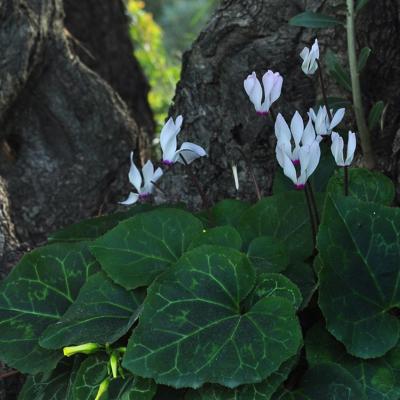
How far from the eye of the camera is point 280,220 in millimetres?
2289

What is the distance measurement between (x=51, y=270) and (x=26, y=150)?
114 centimetres

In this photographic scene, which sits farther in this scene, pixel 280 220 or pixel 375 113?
pixel 375 113

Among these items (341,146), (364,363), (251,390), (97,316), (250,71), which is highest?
(341,146)

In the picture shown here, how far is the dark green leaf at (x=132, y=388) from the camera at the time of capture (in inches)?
75.0

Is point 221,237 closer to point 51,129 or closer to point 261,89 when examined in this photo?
point 261,89

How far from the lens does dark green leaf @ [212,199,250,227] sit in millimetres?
2414

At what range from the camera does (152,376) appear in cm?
181

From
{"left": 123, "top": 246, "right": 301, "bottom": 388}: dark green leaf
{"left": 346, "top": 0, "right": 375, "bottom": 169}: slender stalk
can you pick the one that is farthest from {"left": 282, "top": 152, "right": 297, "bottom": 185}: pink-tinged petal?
{"left": 346, "top": 0, "right": 375, "bottom": 169}: slender stalk

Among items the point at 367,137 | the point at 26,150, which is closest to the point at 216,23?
the point at 367,137

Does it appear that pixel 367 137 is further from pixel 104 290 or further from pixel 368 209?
pixel 104 290

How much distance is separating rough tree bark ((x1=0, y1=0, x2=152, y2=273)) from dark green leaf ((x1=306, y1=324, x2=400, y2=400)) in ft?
4.74

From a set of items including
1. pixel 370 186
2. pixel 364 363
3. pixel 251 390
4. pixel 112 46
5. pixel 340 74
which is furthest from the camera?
pixel 112 46

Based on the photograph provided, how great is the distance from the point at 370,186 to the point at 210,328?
69 cm

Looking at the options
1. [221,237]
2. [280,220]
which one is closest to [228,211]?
[280,220]
